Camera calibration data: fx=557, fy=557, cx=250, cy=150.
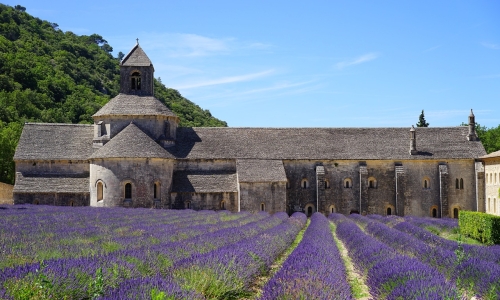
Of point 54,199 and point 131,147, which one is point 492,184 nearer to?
point 131,147

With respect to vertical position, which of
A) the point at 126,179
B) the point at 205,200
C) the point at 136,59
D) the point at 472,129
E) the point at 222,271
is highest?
the point at 136,59

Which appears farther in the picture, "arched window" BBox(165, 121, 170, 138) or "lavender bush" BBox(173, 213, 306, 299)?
"arched window" BBox(165, 121, 170, 138)

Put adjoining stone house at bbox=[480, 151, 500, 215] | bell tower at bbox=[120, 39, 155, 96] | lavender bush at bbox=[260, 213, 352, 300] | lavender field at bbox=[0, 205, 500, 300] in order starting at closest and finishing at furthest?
lavender field at bbox=[0, 205, 500, 300] → lavender bush at bbox=[260, 213, 352, 300] → adjoining stone house at bbox=[480, 151, 500, 215] → bell tower at bbox=[120, 39, 155, 96]

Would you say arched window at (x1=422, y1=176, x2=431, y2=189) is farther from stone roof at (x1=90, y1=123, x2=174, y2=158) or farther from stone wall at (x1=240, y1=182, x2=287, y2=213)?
stone roof at (x1=90, y1=123, x2=174, y2=158)

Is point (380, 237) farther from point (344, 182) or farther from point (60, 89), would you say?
point (60, 89)

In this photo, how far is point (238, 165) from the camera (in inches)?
1625

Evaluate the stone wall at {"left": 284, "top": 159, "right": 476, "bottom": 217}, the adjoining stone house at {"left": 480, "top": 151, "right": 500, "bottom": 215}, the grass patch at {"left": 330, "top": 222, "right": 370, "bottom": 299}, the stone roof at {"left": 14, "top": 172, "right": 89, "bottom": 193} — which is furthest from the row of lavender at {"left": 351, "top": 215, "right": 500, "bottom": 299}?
the stone roof at {"left": 14, "top": 172, "right": 89, "bottom": 193}

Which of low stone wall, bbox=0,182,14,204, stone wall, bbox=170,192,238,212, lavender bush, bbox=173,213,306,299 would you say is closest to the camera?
lavender bush, bbox=173,213,306,299

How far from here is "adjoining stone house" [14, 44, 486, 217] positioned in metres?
39.5

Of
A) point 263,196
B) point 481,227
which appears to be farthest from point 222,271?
point 263,196

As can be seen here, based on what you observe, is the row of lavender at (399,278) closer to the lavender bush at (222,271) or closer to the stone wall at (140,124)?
the lavender bush at (222,271)

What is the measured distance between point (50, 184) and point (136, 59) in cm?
1246

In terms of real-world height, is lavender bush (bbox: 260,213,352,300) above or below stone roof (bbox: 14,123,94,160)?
below

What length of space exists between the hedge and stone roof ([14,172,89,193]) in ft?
85.8
